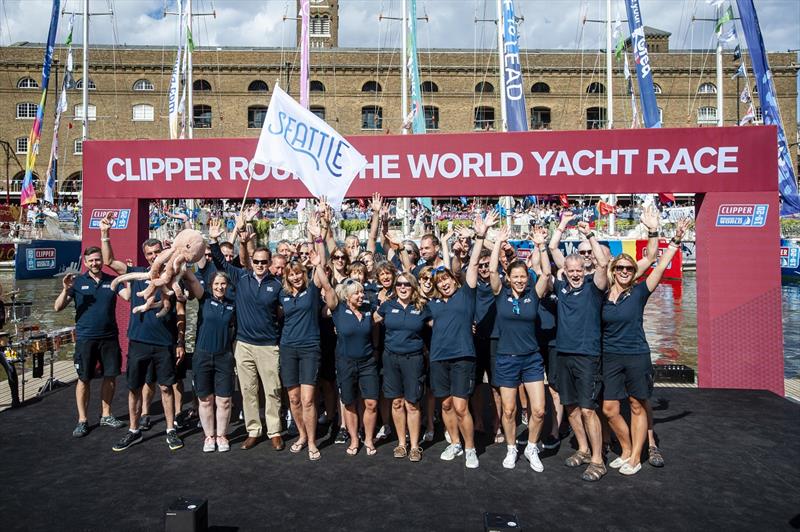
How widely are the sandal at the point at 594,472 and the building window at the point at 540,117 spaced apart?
44.2 metres

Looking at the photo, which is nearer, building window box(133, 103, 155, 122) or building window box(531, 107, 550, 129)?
building window box(133, 103, 155, 122)

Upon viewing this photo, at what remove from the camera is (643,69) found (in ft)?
69.6

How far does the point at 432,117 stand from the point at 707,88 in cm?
2210

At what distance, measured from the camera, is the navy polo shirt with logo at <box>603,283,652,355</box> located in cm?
533

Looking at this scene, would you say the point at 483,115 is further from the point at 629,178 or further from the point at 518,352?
the point at 518,352

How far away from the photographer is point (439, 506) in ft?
15.7

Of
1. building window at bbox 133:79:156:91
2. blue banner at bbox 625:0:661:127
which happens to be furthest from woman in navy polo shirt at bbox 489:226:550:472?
building window at bbox 133:79:156:91

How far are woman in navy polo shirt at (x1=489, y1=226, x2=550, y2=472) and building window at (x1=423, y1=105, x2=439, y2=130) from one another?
1666 inches

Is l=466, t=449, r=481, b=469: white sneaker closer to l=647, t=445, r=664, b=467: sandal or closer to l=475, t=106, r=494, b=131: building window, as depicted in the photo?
l=647, t=445, r=664, b=467: sandal

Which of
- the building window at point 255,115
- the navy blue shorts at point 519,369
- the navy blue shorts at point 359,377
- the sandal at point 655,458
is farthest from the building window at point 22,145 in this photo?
the sandal at point 655,458

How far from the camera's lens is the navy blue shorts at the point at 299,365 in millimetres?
5859

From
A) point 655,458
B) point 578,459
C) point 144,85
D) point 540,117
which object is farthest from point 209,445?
point 144,85

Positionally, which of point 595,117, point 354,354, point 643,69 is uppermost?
point 595,117

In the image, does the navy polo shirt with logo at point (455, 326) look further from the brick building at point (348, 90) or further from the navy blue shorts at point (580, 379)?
the brick building at point (348, 90)
